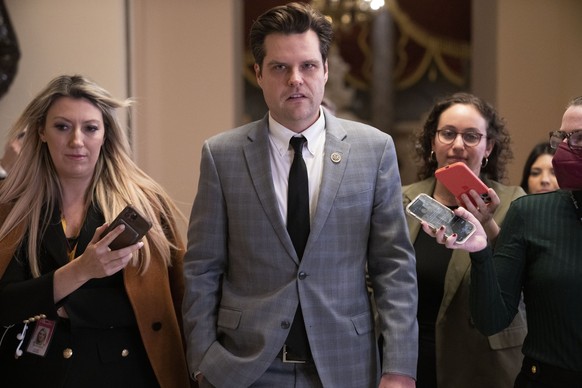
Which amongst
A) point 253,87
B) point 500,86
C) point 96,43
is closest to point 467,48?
point 253,87

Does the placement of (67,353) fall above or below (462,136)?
below

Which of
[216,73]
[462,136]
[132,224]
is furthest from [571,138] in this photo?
[216,73]

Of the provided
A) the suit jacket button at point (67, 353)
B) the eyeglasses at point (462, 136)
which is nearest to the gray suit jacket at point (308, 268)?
the suit jacket button at point (67, 353)

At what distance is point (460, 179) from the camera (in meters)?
2.65

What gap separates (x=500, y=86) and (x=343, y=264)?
326cm

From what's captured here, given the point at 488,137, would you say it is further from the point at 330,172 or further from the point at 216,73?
the point at 216,73

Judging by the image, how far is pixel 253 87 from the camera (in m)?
9.44

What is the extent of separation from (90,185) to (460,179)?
135 centimetres

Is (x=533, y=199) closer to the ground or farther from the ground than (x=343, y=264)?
farther from the ground

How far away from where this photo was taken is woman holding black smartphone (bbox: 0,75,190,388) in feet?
9.00

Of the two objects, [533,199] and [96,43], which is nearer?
[533,199]

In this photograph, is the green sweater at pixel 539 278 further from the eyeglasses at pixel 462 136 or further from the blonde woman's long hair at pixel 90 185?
the blonde woman's long hair at pixel 90 185

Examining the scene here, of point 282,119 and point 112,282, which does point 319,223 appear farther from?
point 112,282

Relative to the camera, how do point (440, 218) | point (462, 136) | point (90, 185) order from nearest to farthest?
point (440, 218) < point (90, 185) < point (462, 136)
